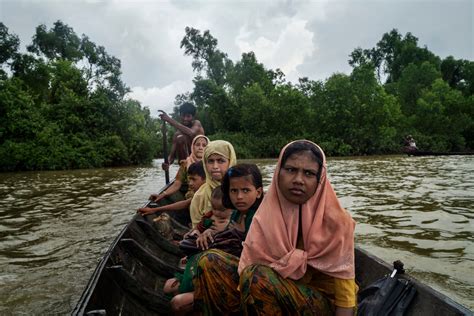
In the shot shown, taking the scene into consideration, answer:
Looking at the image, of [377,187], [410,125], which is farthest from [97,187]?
[410,125]

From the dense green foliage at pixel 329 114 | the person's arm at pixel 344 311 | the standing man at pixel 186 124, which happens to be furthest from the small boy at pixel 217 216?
the dense green foliage at pixel 329 114

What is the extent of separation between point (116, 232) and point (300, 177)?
527 cm

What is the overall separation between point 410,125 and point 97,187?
108ft

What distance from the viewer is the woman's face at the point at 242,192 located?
2.28 m

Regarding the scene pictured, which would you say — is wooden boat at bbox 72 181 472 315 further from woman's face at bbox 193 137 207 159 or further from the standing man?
the standing man

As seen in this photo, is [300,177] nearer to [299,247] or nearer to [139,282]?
[299,247]

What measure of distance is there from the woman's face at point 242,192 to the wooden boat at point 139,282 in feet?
2.96

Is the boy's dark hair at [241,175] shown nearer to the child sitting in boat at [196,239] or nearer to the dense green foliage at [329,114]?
the child sitting in boat at [196,239]

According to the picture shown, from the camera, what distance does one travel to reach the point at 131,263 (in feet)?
10.2

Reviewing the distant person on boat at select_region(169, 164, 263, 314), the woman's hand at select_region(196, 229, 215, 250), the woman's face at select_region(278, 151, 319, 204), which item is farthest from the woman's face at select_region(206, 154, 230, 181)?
the woman's face at select_region(278, 151, 319, 204)

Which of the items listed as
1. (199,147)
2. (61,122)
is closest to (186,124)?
(199,147)

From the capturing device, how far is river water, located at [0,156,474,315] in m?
3.84

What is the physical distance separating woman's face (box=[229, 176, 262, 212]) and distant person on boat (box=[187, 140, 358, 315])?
44 cm

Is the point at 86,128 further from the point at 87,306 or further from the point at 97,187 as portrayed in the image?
the point at 87,306
